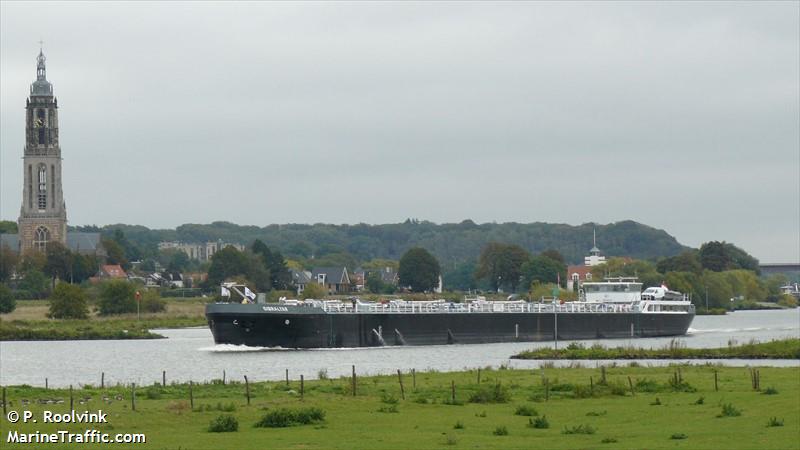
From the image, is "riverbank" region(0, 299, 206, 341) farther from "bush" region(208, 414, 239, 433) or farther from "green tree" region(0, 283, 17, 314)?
"bush" region(208, 414, 239, 433)

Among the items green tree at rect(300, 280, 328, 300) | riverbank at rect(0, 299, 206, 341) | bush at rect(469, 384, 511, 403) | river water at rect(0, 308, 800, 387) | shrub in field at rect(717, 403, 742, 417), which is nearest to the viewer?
shrub in field at rect(717, 403, 742, 417)

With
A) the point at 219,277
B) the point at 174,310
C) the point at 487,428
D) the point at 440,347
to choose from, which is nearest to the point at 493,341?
the point at 440,347

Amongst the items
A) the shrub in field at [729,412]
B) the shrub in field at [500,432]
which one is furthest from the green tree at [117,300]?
the shrub in field at [500,432]

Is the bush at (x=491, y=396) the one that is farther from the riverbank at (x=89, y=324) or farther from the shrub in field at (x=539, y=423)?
the riverbank at (x=89, y=324)

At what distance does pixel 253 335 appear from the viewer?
89188mm

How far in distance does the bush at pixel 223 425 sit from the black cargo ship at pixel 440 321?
171ft

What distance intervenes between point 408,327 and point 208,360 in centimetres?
2468

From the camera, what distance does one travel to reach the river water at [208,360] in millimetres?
65312

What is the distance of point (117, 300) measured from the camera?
13925 cm

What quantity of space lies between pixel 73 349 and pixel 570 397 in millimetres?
56687

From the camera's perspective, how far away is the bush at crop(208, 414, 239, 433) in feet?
117

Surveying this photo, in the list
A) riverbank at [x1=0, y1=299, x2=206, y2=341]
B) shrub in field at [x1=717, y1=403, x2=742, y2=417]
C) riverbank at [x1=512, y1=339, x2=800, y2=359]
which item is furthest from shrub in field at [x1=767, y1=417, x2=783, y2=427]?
riverbank at [x1=0, y1=299, x2=206, y2=341]

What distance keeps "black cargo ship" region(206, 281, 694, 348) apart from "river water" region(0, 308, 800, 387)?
5.96ft

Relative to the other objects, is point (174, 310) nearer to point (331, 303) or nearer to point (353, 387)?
point (331, 303)
